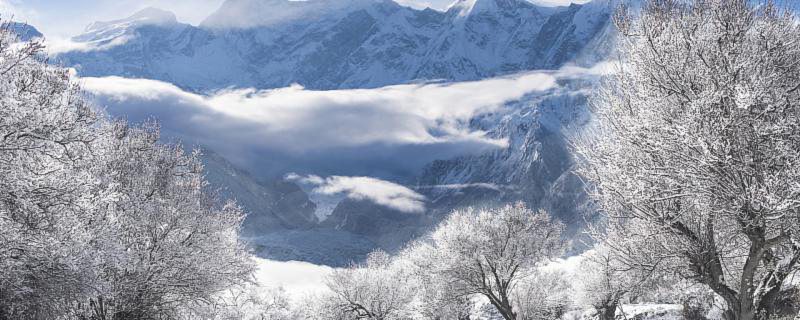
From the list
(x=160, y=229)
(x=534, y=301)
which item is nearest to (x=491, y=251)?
(x=160, y=229)

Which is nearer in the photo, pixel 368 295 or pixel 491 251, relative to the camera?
pixel 491 251

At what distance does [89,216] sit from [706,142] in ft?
62.0

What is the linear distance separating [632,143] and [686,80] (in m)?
2.11

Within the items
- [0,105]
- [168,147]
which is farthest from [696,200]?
[168,147]

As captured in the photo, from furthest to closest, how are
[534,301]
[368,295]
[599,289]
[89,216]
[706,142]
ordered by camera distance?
[368,295] → [599,289] → [534,301] → [89,216] → [706,142]

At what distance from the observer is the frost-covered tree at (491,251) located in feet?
146

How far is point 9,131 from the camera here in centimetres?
1583

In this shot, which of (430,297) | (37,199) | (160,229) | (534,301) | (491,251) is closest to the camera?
(37,199)

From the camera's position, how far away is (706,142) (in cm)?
1370

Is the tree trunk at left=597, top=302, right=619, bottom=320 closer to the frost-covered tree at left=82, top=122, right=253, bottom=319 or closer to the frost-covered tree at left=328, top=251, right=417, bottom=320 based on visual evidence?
the frost-covered tree at left=328, top=251, right=417, bottom=320

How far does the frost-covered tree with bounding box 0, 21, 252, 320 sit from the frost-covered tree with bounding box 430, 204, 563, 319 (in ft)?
56.5

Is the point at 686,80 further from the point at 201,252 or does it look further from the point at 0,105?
the point at 201,252

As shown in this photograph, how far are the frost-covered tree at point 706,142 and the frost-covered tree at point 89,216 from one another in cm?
1617

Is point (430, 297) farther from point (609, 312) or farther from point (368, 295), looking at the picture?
point (609, 312)
